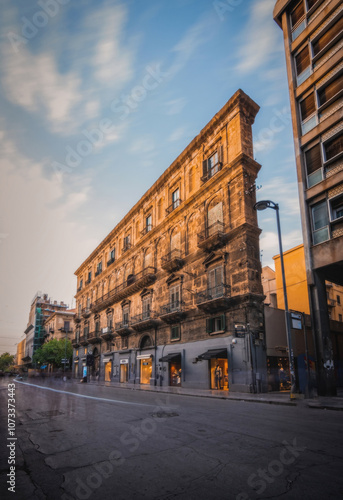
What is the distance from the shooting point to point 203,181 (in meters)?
26.4

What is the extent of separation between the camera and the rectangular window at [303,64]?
1959cm

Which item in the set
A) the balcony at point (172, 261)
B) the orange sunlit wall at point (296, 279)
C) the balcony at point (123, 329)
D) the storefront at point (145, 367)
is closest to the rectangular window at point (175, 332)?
the storefront at point (145, 367)

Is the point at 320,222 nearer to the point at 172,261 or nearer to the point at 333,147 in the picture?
the point at 333,147

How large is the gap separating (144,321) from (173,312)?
196 inches

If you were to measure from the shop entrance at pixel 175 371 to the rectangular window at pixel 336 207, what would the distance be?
51.2 feet

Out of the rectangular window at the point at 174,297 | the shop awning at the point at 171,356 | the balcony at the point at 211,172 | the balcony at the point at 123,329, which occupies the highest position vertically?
the balcony at the point at 211,172

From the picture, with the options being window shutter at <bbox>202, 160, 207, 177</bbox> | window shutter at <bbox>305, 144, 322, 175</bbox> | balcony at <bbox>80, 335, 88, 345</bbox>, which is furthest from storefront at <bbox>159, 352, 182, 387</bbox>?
balcony at <bbox>80, 335, 88, 345</bbox>

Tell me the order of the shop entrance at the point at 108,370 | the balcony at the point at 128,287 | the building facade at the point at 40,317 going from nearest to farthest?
the balcony at the point at 128,287, the shop entrance at the point at 108,370, the building facade at the point at 40,317

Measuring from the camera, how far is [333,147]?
1722cm

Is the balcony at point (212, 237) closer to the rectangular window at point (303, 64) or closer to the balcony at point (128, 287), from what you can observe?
the balcony at point (128, 287)

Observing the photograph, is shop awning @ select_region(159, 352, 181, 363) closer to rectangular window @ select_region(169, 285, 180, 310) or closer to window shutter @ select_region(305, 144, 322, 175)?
rectangular window @ select_region(169, 285, 180, 310)

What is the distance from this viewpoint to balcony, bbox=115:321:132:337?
3322 cm

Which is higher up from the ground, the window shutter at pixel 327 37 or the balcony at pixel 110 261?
the window shutter at pixel 327 37

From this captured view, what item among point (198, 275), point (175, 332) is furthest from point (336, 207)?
point (175, 332)
